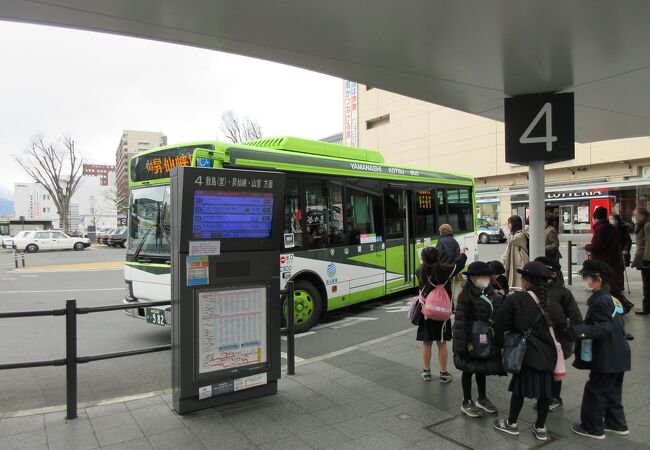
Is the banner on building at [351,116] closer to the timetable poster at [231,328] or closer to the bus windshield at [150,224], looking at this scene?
the bus windshield at [150,224]

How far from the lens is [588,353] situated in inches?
148

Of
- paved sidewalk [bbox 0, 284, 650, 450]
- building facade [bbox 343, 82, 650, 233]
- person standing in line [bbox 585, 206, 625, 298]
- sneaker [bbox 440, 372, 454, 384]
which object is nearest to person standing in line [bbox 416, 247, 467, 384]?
sneaker [bbox 440, 372, 454, 384]

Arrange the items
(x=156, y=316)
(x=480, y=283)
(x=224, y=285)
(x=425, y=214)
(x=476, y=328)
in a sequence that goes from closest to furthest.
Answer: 1. (x=476, y=328)
2. (x=480, y=283)
3. (x=224, y=285)
4. (x=156, y=316)
5. (x=425, y=214)

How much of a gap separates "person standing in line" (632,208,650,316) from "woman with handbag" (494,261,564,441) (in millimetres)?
5581

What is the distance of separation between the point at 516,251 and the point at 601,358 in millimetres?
4146

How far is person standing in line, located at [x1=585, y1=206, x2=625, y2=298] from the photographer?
7.70m

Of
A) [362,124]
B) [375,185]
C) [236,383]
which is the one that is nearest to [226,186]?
[236,383]

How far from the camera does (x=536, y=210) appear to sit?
6859 mm

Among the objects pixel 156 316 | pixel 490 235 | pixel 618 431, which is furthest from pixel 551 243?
pixel 490 235

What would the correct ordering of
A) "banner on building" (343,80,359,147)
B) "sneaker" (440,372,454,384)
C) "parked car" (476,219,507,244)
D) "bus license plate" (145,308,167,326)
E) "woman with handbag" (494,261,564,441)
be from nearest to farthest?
"woman with handbag" (494,261,564,441)
"sneaker" (440,372,454,384)
"bus license plate" (145,308,167,326)
"parked car" (476,219,507,244)
"banner on building" (343,80,359,147)

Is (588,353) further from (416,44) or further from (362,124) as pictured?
(362,124)

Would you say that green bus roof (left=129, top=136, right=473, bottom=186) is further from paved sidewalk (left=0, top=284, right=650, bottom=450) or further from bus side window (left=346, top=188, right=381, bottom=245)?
paved sidewalk (left=0, top=284, right=650, bottom=450)

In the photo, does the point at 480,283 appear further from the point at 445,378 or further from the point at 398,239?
the point at 398,239

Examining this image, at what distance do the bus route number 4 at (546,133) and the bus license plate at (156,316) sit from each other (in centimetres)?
558
